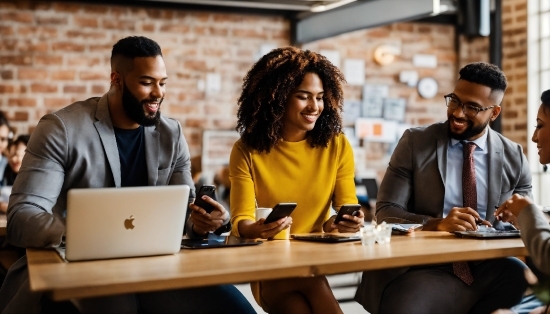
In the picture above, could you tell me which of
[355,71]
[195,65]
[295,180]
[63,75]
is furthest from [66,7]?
[295,180]

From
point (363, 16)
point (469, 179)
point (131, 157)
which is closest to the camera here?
point (131, 157)

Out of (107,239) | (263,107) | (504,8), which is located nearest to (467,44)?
(504,8)

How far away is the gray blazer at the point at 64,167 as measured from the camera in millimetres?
2303

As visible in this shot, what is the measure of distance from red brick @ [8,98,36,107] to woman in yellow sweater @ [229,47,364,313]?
334 cm

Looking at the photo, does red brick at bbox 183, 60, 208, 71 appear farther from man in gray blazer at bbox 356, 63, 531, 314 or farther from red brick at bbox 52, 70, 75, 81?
man in gray blazer at bbox 356, 63, 531, 314

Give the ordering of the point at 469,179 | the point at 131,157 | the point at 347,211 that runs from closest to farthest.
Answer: the point at 347,211 → the point at 131,157 → the point at 469,179

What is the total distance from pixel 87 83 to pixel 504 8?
3.61 meters

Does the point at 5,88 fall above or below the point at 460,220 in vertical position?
above

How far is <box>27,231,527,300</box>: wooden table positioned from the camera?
1698mm

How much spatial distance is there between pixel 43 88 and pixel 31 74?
0.47ft

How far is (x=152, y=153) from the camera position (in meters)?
2.77

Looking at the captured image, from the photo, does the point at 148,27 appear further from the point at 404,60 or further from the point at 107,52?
the point at 404,60

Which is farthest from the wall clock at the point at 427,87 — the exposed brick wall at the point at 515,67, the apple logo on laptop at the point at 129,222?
the apple logo on laptop at the point at 129,222

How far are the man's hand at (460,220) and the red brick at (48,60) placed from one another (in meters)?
4.04
